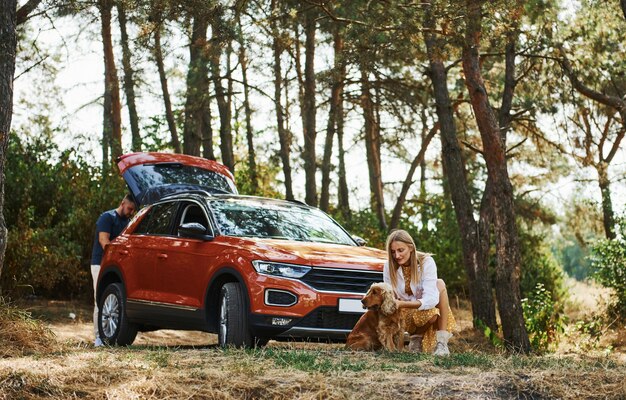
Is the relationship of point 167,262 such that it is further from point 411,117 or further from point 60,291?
point 411,117

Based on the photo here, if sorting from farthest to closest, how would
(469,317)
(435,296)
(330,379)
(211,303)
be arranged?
(469,317)
(211,303)
(435,296)
(330,379)

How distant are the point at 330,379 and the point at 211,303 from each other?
3607mm

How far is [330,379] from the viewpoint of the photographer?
7051 millimetres

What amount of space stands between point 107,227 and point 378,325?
5.57 m

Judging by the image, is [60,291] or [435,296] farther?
[60,291]

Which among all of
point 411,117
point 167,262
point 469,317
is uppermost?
point 411,117

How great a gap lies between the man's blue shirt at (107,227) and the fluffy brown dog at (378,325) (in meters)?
5.27

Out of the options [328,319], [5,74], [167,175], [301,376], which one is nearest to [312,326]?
[328,319]

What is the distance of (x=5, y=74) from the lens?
10789 millimetres

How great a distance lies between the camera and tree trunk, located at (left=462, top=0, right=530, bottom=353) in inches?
604

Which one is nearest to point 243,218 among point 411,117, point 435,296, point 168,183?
point 435,296

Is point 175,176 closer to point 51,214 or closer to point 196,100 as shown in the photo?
point 51,214

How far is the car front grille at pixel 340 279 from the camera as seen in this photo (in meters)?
9.80

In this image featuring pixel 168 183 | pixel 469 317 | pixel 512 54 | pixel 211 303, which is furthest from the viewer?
pixel 469 317
